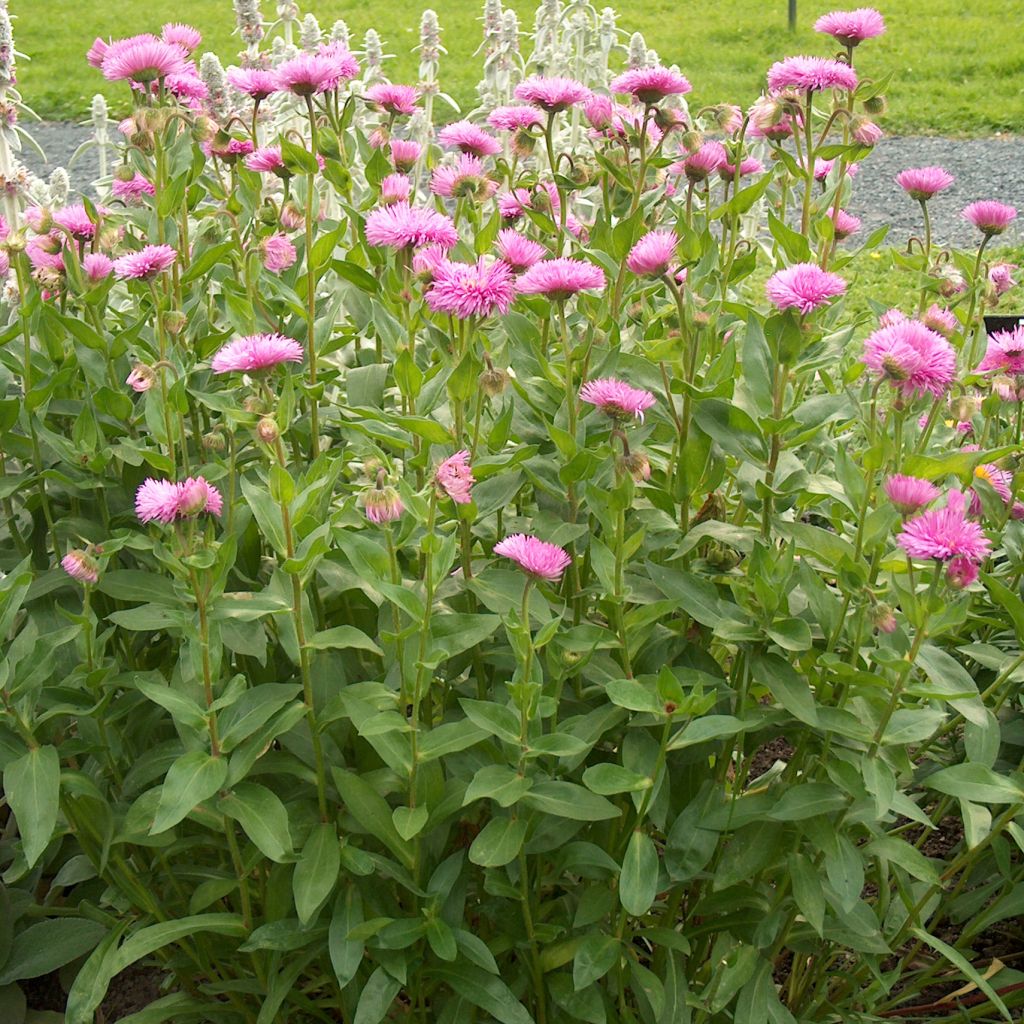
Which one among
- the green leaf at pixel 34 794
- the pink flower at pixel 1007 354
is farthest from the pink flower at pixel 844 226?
the green leaf at pixel 34 794

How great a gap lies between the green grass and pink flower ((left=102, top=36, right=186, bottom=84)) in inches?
267

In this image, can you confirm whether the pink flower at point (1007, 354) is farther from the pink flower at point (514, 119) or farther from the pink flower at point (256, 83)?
the pink flower at point (256, 83)

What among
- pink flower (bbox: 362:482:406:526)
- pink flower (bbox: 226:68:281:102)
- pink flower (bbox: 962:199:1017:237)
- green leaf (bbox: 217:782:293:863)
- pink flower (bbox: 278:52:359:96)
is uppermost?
pink flower (bbox: 278:52:359:96)

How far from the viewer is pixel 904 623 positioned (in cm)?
183

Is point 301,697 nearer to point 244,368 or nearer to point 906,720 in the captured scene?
point 244,368

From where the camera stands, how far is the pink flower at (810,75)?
1.91 metres

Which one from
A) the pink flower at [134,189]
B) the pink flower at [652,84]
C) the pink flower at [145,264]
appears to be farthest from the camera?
the pink flower at [134,189]

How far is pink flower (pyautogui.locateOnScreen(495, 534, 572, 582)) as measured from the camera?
1.43 meters

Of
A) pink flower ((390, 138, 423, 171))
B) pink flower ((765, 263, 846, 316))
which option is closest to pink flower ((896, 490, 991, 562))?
pink flower ((765, 263, 846, 316))

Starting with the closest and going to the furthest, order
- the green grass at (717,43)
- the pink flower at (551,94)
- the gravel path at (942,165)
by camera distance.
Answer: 1. the pink flower at (551,94)
2. the gravel path at (942,165)
3. the green grass at (717,43)

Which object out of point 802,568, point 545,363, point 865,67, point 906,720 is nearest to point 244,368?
point 545,363

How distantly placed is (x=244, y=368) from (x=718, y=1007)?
1022 millimetres

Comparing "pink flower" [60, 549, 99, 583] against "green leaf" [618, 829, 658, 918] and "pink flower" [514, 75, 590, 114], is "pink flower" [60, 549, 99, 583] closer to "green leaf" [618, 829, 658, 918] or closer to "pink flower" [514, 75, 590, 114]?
"green leaf" [618, 829, 658, 918]

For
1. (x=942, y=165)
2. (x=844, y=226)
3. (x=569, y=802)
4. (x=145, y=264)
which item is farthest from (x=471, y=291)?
(x=942, y=165)
